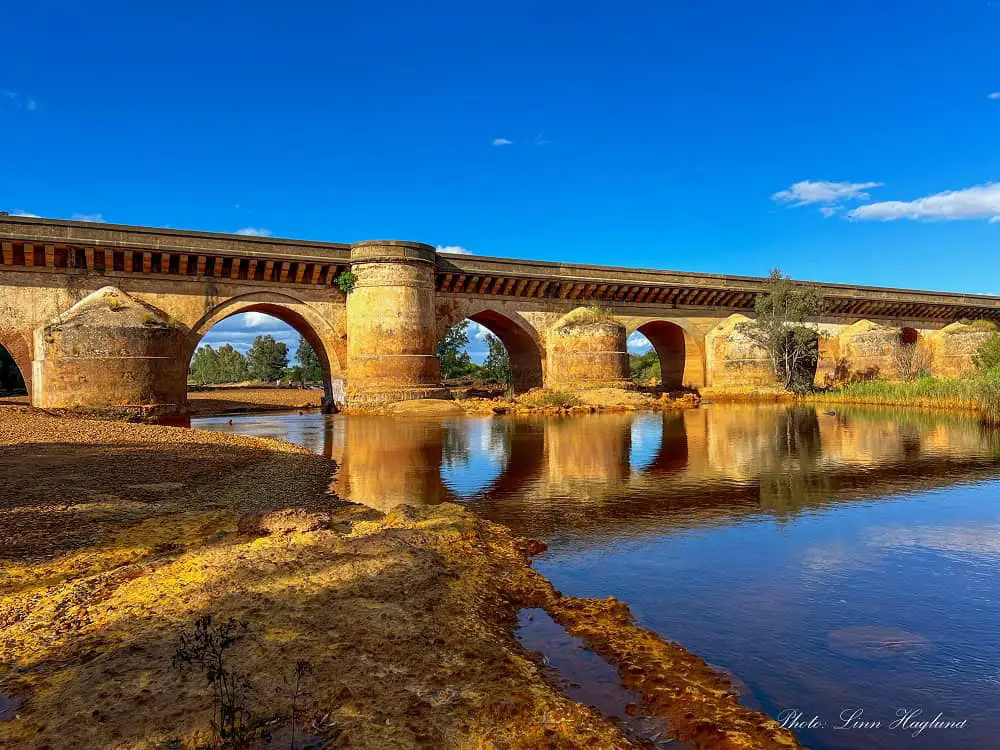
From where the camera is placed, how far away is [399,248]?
24125 millimetres

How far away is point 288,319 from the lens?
25.6 meters

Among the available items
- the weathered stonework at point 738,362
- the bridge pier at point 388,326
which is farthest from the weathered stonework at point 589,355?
the bridge pier at point 388,326

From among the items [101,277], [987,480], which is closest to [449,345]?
[101,277]

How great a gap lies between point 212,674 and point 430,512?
3821 mm

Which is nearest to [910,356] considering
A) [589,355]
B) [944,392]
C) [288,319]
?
[944,392]

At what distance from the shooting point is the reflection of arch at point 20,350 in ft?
64.4

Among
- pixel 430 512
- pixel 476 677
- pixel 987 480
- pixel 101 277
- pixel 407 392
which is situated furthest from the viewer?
pixel 407 392

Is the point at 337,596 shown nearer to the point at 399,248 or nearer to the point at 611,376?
the point at 399,248

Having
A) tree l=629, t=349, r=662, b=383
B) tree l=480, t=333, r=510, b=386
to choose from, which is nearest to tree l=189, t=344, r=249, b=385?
tree l=480, t=333, r=510, b=386

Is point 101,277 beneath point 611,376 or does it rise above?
above

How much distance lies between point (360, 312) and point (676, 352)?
58.7 feet

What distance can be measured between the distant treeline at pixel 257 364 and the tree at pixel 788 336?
3309cm

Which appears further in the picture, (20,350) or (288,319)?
(288,319)

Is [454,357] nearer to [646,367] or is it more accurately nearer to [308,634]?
[646,367]
